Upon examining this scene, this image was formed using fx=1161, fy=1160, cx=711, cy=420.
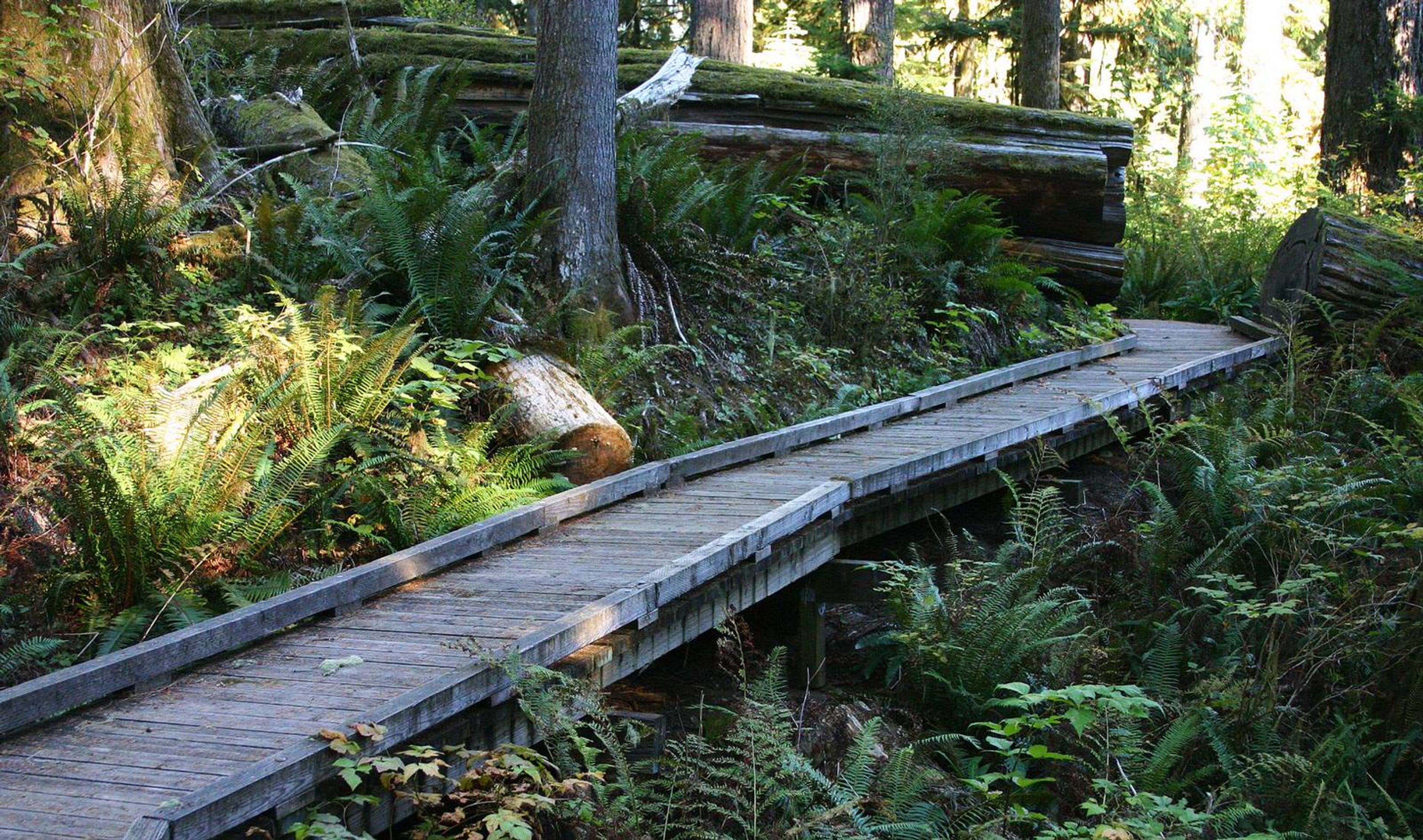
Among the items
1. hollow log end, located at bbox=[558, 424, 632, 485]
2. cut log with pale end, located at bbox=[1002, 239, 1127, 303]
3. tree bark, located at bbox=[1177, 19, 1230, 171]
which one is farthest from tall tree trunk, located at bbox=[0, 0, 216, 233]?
tree bark, located at bbox=[1177, 19, 1230, 171]

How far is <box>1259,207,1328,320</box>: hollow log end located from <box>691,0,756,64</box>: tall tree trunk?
7422 millimetres

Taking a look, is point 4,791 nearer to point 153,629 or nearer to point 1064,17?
point 153,629

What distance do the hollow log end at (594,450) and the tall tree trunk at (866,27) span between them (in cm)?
1199

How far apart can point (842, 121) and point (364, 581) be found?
960 cm

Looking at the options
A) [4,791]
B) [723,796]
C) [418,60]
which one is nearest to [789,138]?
[418,60]

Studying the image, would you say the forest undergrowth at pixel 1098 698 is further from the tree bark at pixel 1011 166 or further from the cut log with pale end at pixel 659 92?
the cut log with pale end at pixel 659 92

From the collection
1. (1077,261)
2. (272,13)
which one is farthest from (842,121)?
(272,13)

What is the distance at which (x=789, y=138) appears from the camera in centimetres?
1281

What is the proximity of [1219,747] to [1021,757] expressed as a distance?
0.96 meters

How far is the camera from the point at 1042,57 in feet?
55.7

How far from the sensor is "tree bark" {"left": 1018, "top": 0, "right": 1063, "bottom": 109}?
55.6ft

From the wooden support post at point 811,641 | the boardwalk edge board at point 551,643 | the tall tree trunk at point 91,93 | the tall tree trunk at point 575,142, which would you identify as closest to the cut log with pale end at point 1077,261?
the boardwalk edge board at point 551,643

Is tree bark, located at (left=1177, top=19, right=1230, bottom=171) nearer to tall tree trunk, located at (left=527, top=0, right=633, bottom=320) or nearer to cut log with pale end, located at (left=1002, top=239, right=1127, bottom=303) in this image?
cut log with pale end, located at (left=1002, top=239, right=1127, bottom=303)

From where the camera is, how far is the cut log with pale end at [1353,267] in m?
12.0
